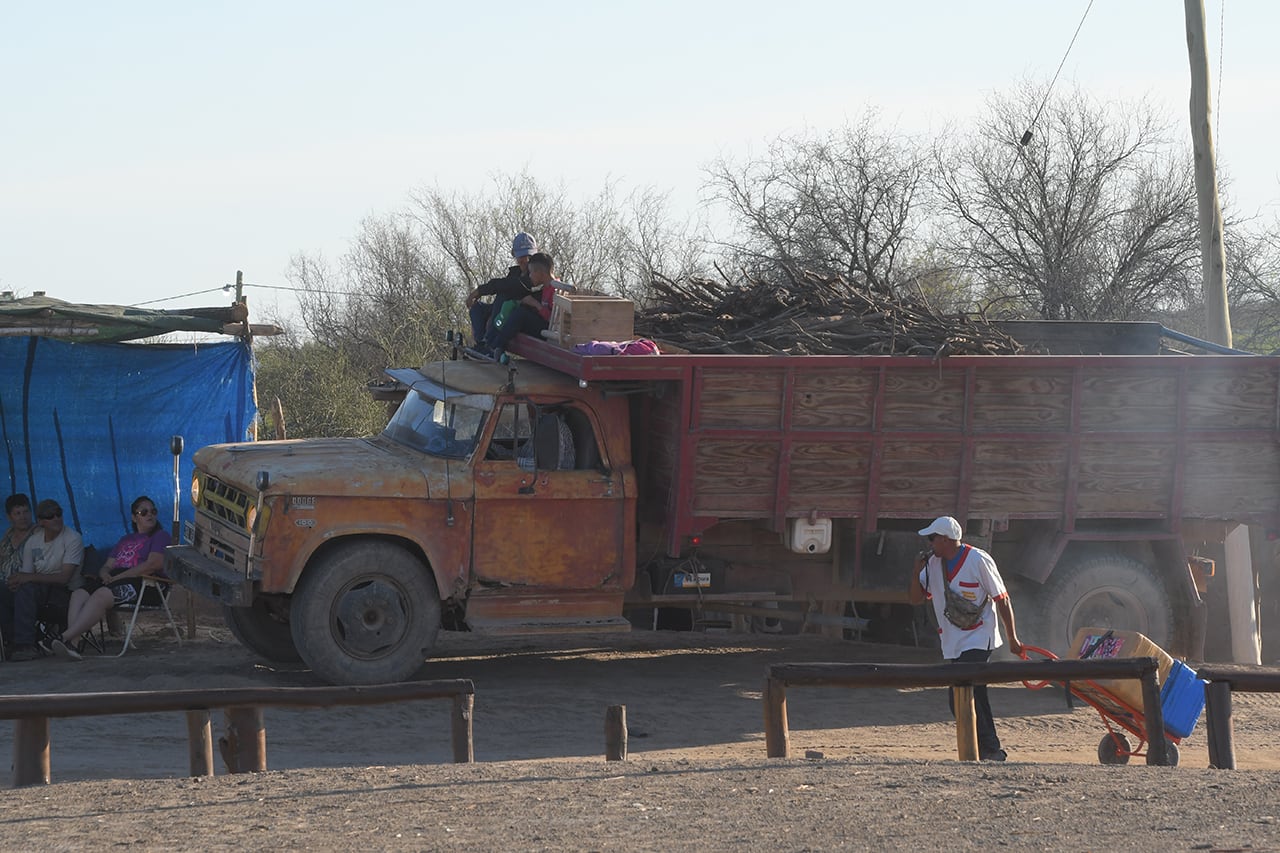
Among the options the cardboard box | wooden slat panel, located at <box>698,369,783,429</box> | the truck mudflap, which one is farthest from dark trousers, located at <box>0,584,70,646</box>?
the cardboard box

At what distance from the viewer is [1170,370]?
11391 mm

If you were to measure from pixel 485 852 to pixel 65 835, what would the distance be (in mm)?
1781

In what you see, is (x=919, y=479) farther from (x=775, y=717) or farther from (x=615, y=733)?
(x=615, y=733)

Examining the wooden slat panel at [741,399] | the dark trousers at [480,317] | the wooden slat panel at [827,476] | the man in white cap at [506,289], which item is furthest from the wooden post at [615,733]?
the dark trousers at [480,317]

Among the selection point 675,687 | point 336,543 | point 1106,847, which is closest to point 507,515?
point 336,543

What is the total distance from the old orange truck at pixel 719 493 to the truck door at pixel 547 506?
0.6 inches

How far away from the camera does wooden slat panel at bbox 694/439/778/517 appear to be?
10.8 meters

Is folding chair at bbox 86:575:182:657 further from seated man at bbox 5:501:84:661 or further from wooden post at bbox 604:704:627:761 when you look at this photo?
wooden post at bbox 604:704:627:761

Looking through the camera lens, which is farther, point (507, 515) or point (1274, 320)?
point (1274, 320)

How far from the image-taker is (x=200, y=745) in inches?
308

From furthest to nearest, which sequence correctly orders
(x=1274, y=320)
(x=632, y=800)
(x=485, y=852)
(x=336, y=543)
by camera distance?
(x=1274, y=320) → (x=336, y=543) → (x=632, y=800) → (x=485, y=852)

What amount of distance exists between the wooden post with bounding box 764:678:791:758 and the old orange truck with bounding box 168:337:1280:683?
2.73 metres

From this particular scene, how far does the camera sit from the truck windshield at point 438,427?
35.5ft

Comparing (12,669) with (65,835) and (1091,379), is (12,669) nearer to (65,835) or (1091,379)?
(65,835)
